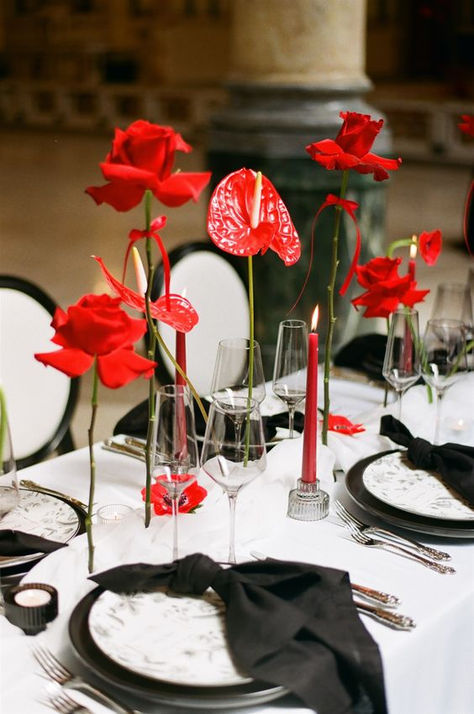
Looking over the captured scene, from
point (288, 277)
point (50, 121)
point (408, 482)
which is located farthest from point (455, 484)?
point (50, 121)

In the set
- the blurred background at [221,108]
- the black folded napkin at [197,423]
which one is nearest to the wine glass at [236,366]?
the black folded napkin at [197,423]

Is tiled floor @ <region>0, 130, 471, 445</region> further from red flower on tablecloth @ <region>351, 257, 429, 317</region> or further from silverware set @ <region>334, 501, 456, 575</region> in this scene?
silverware set @ <region>334, 501, 456, 575</region>

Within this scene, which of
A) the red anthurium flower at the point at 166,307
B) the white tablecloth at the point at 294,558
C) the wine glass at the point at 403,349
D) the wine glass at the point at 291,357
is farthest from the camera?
the wine glass at the point at 403,349

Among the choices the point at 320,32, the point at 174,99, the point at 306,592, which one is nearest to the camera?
the point at 306,592

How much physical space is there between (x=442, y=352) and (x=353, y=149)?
0.47 m

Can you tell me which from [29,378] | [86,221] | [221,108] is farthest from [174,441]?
[86,221]

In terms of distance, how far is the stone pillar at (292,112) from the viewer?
177 inches

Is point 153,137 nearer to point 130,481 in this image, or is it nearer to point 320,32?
point 130,481

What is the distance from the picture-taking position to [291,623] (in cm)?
114

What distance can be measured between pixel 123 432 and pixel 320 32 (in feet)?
9.99

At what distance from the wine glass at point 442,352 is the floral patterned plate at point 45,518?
709 mm

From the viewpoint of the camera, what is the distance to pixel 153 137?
1122mm

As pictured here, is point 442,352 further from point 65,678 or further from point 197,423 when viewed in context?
point 65,678

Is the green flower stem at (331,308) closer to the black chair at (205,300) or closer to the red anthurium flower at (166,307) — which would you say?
the red anthurium flower at (166,307)
